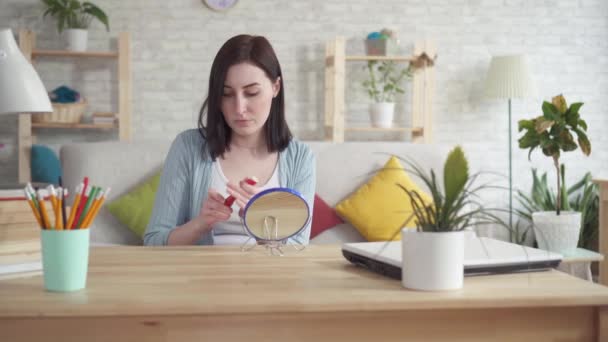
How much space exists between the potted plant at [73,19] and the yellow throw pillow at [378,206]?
96.9 inches

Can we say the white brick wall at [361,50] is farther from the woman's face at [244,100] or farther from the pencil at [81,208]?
the pencil at [81,208]

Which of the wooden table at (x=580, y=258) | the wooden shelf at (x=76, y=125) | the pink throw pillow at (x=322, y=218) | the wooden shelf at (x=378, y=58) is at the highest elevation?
the wooden shelf at (x=378, y=58)

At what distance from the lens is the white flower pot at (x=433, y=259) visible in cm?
108

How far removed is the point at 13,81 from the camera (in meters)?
1.55

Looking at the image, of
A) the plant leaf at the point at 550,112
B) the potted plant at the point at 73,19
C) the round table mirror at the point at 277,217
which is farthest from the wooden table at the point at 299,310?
the potted plant at the point at 73,19

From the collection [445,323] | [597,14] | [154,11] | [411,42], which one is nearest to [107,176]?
[154,11]

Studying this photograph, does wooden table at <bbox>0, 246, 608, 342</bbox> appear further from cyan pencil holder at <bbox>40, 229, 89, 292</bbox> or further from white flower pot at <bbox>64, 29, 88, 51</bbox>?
white flower pot at <bbox>64, 29, 88, 51</bbox>

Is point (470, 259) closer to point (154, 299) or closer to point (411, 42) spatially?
point (154, 299)

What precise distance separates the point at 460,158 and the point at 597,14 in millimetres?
4895

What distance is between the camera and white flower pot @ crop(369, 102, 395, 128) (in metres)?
4.96

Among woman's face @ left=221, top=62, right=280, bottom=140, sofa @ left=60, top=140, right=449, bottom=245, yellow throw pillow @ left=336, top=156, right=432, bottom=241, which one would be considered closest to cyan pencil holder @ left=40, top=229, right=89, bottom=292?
woman's face @ left=221, top=62, right=280, bottom=140

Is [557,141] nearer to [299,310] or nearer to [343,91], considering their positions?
[343,91]

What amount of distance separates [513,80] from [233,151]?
3098mm

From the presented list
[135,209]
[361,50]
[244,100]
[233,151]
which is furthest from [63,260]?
[361,50]
